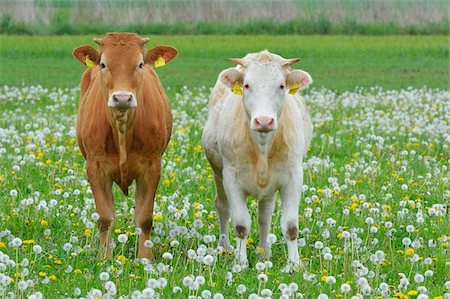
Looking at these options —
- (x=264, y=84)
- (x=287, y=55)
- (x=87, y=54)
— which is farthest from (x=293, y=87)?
(x=287, y=55)

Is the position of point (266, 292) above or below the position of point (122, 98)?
below

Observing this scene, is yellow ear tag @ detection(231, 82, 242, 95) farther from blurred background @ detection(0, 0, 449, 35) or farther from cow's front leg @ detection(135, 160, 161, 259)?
blurred background @ detection(0, 0, 449, 35)

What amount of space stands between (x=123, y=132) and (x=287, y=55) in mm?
21610

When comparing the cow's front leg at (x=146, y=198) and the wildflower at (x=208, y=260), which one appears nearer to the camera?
the wildflower at (x=208, y=260)

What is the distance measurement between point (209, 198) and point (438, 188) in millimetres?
2660

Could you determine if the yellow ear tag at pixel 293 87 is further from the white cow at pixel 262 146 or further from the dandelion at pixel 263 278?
the dandelion at pixel 263 278

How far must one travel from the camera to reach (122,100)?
27.6ft

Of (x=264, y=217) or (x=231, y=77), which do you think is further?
(x=264, y=217)

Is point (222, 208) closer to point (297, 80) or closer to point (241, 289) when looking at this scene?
point (297, 80)

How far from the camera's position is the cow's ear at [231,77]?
906 centimetres

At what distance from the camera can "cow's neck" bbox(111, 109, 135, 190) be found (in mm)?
9086

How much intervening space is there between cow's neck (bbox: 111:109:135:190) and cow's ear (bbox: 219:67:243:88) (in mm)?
888

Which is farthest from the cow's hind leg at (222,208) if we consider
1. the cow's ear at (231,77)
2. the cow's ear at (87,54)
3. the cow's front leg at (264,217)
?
the cow's ear at (87,54)

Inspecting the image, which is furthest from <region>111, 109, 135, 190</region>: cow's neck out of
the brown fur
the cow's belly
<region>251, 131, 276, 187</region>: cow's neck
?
the brown fur
